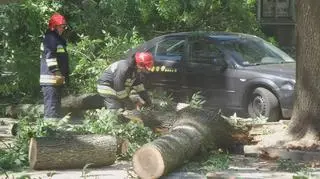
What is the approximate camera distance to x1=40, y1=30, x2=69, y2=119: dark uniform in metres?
11.0

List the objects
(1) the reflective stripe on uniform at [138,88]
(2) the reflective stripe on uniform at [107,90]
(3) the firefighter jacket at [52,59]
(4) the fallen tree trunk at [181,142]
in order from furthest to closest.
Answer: (3) the firefighter jacket at [52,59]
(1) the reflective stripe on uniform at [138,88]
(2) the reflective stripe on uniform at [107,90]
(4) the fallen tree trunk at [181,142]

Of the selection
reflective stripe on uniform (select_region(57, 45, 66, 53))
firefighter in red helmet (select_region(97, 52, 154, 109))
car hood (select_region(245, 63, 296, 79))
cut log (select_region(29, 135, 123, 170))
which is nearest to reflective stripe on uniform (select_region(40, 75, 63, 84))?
reflective stripe on uniform (select_region(57, 45, 66, 53))

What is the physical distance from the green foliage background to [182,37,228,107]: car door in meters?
2.08

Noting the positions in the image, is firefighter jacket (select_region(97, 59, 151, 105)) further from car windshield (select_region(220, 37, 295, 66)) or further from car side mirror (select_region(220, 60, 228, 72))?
car windshield (select_region(220, 37, 295, 66))

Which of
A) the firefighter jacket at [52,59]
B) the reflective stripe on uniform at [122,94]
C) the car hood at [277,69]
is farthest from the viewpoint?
the car hood at [277,69]

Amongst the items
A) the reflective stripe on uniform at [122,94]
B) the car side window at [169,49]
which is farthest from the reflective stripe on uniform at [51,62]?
the car side window at [169,49]

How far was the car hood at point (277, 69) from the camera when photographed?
1206 centimetres

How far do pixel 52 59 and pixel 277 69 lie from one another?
3931mm

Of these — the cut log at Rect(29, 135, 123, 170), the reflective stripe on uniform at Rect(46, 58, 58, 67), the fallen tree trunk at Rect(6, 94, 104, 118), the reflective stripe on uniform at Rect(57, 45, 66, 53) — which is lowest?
the fallen tree trunk at Rect(6, 94, 104, 118)

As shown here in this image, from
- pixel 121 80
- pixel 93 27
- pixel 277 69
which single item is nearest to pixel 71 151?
pixel 121 80

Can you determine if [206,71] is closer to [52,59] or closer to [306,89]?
[52,59]

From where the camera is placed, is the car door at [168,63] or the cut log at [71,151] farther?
the car door at [168,63]

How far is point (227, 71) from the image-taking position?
41.3 feet

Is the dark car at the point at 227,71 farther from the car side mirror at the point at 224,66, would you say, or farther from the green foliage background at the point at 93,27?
the green foliage background at the point at 93,27
